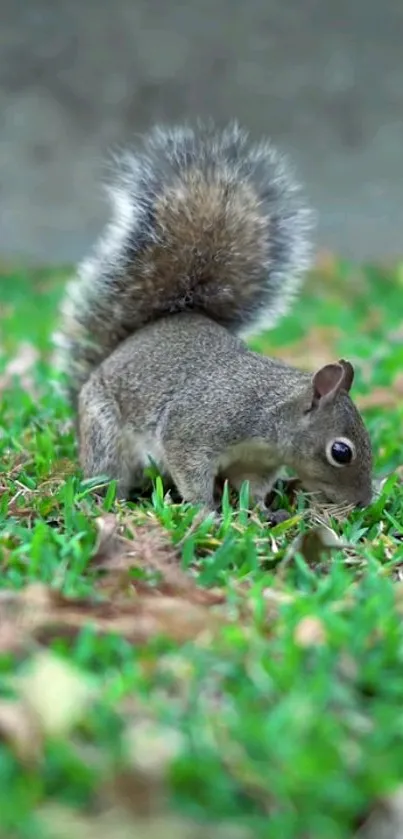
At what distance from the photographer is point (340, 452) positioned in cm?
257

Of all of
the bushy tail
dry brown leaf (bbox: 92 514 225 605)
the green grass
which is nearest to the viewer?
the green grass

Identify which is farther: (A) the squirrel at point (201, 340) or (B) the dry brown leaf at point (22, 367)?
(B) the dry brown leaf at point (22, 367)

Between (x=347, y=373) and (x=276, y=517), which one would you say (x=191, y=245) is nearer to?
(x=347, y=373)

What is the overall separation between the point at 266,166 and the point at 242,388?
820 millimetres

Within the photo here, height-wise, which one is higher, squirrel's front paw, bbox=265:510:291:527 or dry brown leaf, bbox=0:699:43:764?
squirrel's front paw, bbox=265:510:291:527

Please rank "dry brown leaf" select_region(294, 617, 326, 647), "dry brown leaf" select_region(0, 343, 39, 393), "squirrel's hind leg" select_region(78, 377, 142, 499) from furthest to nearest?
"dry brown leaf" select_region(0, 343, 39, 393) < "squirrel's hind leg" select_region(78, 377, 142, 499) < "dry brown leaf" select_region(294, 617, 326, 647)

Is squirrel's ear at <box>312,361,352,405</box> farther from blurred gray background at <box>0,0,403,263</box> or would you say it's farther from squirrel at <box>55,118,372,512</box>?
blurred gray background at <box>0,0,403,263</box>

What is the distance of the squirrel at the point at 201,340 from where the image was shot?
2654 millimetres

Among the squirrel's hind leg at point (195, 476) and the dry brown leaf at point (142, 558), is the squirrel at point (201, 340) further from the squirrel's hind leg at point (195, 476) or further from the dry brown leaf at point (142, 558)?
the dry brown leaf at point (142, 558)

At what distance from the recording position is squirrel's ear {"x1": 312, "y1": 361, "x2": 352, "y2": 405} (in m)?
2.60

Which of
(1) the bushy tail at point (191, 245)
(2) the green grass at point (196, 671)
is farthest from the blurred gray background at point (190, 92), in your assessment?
(2) the green grass at point (196, 671)

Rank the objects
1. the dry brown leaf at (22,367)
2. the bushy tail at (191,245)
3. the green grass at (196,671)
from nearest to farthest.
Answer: the green grass at (196,671)
the bushy tail at (191,245)
the dry brown leaf at (22,367)

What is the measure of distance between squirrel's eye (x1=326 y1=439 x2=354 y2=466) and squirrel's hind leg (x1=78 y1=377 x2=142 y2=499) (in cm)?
56

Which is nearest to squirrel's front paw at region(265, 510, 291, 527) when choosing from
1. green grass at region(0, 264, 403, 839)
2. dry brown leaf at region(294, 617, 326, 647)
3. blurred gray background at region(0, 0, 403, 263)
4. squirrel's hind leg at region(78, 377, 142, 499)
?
green grass at region(0, 264, 403, 839)
